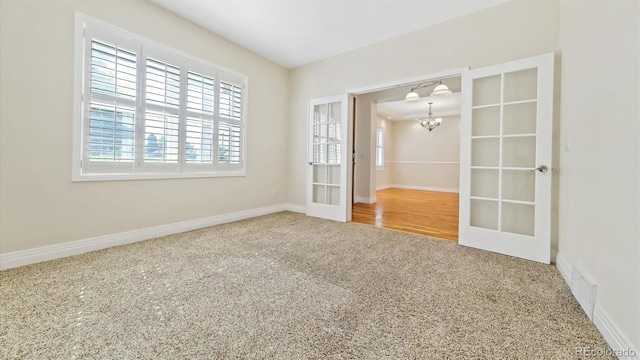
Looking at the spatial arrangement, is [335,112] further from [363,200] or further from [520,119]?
[363,200]

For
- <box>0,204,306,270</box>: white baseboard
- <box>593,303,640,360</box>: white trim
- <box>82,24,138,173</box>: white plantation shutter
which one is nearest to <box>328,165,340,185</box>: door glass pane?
<box>0,204,306,270</box>: white baseboard

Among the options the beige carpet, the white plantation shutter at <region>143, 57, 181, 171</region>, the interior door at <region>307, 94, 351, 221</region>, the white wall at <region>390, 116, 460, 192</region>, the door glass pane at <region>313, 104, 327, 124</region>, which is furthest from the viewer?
the white wall at <region>390, 116, 460, 192</region>

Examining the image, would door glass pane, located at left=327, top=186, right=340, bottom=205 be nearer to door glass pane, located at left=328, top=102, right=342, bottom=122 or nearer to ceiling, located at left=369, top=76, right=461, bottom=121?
door glass pane, located at left=328, top=102, right=342, bottom=122

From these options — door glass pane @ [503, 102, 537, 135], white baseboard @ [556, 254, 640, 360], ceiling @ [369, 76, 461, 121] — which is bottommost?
white baseboard @ [556, 254, 640, 360]

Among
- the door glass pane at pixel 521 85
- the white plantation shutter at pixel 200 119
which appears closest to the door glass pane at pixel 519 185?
the door glass pane at pixel 521 85

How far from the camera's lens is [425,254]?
97.3 inches

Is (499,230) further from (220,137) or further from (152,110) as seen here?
(152,110)

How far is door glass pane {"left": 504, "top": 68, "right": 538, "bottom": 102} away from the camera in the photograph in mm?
2420

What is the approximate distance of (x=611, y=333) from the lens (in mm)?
1194

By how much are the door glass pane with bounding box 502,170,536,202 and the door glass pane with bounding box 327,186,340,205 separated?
2.22m

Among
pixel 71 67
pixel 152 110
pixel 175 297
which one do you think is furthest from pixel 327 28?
pixel 175 297

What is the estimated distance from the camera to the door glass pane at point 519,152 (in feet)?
7.98

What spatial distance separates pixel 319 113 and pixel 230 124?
1.50 metres

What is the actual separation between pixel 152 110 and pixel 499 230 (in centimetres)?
412
